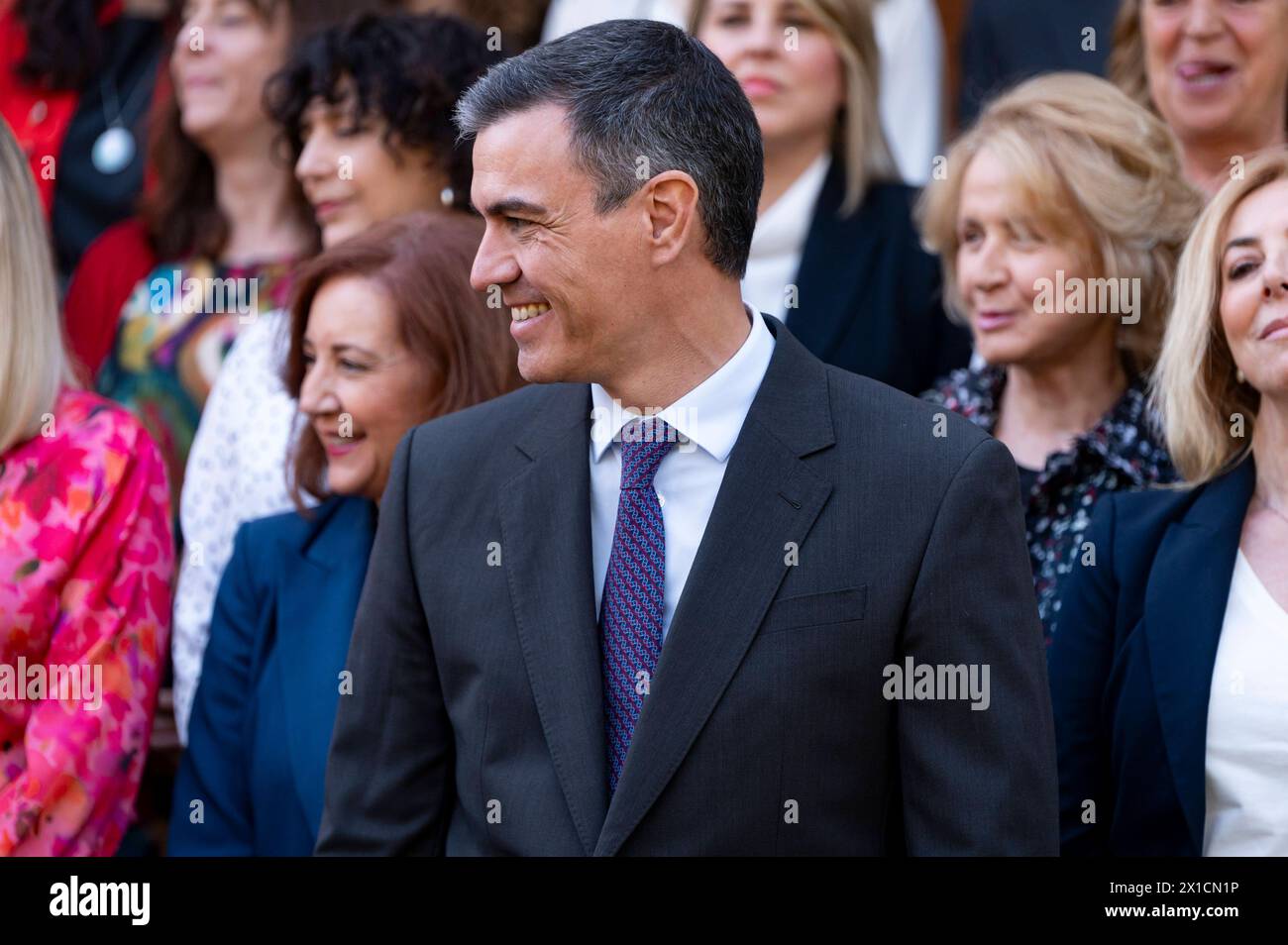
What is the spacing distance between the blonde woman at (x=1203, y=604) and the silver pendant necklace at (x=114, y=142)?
312cm

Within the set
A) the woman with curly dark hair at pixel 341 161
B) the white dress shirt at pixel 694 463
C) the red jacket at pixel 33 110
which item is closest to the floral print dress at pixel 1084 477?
the white dress shirt at pixel 694 463

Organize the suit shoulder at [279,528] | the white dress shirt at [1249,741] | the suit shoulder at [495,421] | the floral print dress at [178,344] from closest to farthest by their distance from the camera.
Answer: the suit shoulder at [495,421]
the white dress shirt at [1249,741]
the suit shoulder at [279,528]
the floral print dress at [178,344]

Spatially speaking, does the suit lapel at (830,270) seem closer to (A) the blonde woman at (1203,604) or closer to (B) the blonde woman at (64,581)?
(A) the blonde woman at (1203,604)

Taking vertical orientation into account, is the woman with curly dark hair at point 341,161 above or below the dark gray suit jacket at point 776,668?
above

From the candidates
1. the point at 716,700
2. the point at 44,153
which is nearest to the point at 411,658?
the point at 716,700

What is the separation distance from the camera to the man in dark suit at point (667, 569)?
241 cm

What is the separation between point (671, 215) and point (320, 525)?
4.57 ft

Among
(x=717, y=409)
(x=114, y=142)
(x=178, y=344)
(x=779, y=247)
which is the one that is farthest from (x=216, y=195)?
(x=717, y=409)

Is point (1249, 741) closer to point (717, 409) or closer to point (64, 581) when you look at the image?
point (717, 409)

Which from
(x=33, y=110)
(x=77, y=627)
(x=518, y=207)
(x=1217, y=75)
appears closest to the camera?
(x=518, y=207)

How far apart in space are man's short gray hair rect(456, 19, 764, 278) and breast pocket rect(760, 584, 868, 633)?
559mm

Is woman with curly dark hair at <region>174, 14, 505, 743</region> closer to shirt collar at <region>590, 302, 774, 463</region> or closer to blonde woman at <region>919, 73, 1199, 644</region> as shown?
blonde woman at <region>919, 73, 1199, 644</region>

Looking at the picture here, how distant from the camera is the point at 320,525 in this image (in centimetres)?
364

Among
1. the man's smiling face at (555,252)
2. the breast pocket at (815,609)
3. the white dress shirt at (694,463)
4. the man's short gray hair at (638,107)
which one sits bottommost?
the breast pocket at (815,609)
